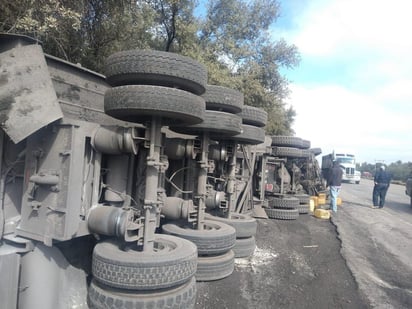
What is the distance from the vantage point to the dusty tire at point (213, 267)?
389 centimetres

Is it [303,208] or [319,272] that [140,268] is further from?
[303,208]

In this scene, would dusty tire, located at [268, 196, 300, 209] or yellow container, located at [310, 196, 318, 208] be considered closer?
dusty tire, located at [268, 196, 300, 209]

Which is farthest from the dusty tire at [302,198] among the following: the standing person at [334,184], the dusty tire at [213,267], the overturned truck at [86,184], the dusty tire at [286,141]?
the overturned truck at [86,184]

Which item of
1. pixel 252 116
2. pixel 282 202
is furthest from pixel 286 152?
pixel 252 116

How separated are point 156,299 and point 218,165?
3025 millimetres

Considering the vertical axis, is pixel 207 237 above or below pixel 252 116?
below

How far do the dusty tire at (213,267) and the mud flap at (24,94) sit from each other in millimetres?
2406

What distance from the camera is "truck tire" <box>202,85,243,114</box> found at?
4.07m

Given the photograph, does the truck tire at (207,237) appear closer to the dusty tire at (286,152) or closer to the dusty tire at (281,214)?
the dusty tire at (281,214)

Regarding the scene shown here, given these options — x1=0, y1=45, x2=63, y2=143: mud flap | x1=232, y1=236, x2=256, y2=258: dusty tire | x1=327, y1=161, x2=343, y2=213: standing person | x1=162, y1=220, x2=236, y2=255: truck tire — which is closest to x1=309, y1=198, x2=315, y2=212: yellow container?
x1=327, y1=161, x2=343, y2=213: standing person

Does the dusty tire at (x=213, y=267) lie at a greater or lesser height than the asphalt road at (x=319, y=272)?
greater

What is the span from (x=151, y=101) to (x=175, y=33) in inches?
454

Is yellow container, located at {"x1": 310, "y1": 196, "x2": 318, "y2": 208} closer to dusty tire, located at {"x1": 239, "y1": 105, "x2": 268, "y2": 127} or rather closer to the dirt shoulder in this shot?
the dirt shoulder

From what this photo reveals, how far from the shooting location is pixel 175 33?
13.2 metres
